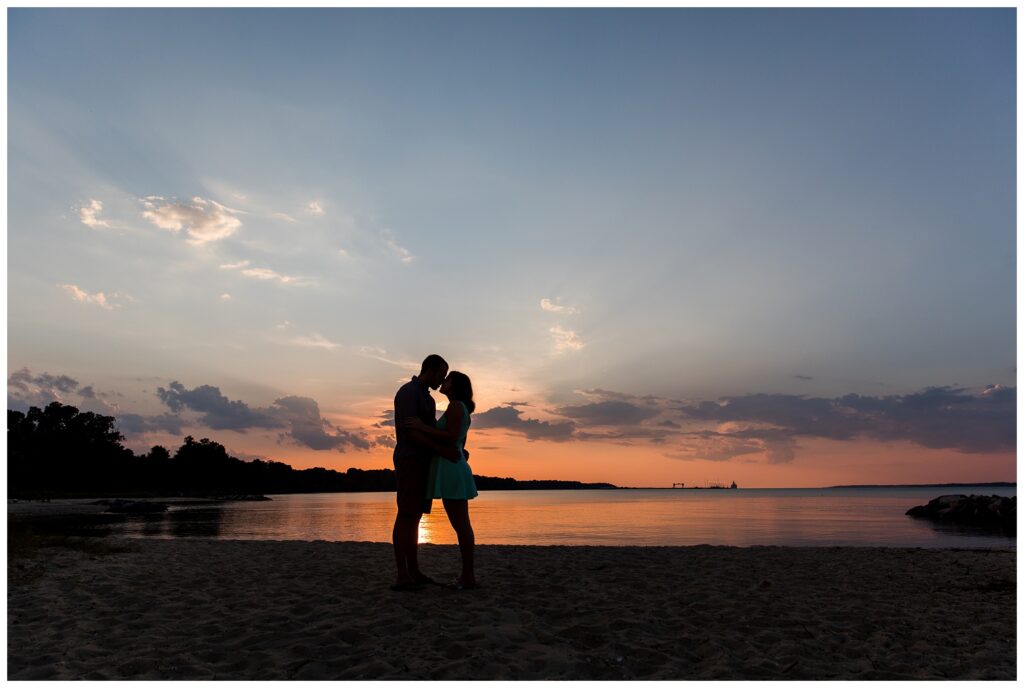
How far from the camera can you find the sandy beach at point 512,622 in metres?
5.20

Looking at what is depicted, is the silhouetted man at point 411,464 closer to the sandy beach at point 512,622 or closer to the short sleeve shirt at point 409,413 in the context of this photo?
the short sleeve shirt at point 409,413

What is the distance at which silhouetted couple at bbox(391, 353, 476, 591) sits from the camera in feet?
26.1

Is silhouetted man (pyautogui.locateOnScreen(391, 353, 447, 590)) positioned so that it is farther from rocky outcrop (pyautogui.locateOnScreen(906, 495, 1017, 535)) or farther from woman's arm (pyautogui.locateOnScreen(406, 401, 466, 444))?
rocky outcrop (pyautogui.locateOnScreen(906, 495, 1017, 535))

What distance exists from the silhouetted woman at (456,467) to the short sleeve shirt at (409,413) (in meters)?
0.16

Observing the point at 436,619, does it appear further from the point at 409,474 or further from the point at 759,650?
the point at 759,650

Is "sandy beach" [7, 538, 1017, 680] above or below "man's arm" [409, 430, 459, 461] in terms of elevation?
below

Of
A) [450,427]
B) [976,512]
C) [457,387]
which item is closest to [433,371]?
[457,387]

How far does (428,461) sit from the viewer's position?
8.20m

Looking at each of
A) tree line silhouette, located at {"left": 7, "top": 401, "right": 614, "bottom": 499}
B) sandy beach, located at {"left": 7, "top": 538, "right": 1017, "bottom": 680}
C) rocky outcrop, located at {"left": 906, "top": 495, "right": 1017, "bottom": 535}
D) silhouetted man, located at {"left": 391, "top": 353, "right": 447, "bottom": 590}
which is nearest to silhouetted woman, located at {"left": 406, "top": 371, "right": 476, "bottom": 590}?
silhouetted man, located at {"left": 391, "top": 353, "right": 447, "bottom": 590}

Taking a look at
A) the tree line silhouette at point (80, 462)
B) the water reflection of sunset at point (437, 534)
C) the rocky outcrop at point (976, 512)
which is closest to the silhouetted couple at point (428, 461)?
the water reflection of sunset at point (437, 534)

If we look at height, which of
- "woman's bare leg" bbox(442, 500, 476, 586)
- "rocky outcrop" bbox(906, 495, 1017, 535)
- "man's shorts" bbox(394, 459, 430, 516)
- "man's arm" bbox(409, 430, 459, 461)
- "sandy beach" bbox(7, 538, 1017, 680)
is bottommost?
"rocky outcrop" bbox(906, 495, 1017, 535)

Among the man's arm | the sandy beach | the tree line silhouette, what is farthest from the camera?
the tree line silhouette

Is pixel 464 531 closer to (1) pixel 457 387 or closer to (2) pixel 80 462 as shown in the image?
(1) pixel 457 387

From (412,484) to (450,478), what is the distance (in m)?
0.48
